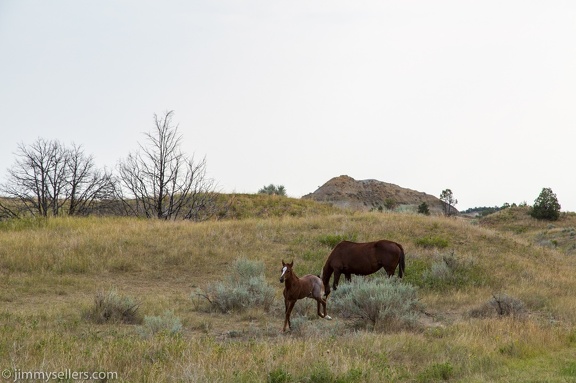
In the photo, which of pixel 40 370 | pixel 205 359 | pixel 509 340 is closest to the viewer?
pixel 40 370

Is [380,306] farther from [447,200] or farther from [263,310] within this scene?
[447,200]

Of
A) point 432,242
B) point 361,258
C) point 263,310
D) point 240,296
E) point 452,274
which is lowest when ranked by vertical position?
point 263,310

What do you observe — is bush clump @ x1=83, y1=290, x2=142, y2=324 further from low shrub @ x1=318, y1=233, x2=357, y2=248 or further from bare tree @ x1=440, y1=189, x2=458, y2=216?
bare tree @ x1=440, y1=189, x2=458, y2=216

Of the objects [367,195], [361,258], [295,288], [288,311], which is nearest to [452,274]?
[361,258]

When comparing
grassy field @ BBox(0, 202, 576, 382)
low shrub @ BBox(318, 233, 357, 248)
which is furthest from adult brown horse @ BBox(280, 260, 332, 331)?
low shrub @ BBox(318, 233, 357, 248)

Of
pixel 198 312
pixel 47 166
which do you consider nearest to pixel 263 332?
pixel 198 312

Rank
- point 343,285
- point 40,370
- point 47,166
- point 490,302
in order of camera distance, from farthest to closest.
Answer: point 47,166, point 343,285, point 490,302, point 40,370

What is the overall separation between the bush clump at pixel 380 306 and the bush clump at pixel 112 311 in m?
4.26

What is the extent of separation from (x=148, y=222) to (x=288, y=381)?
1846 centimetres

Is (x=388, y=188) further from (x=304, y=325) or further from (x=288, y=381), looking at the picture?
(x=288, y=381)

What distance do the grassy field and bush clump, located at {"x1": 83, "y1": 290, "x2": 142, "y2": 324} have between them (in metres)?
0.13

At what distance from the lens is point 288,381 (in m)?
5.82

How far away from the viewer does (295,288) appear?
9641 mm

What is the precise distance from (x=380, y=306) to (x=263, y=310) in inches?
114
